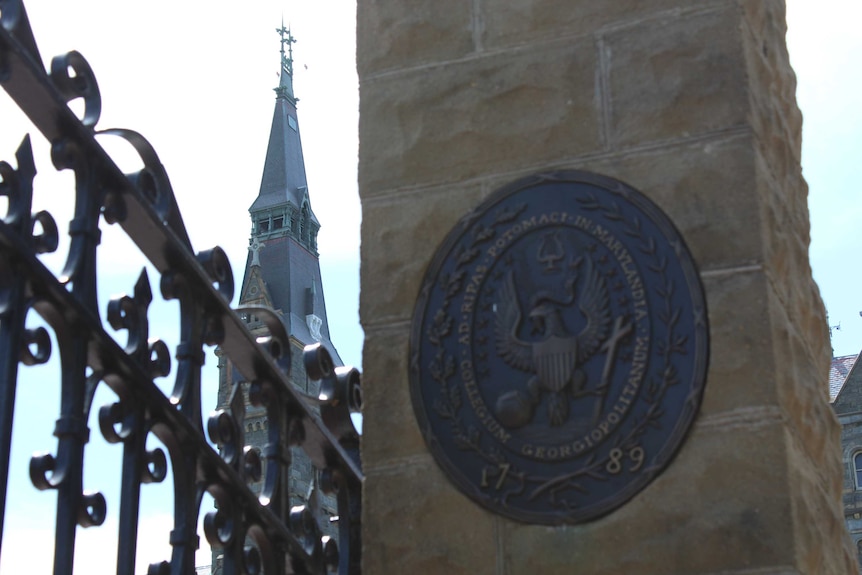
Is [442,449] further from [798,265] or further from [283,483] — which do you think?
[798,265]

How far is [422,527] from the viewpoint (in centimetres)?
321

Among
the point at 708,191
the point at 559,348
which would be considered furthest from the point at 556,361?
the point at 708,191

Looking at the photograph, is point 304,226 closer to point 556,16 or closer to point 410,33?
point 410,33

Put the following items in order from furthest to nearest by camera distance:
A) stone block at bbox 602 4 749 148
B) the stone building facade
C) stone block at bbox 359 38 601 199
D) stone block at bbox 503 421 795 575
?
1. the stone building facade
2. stone block at bbox 359 38 601 199
3. stone block at bbox 602 4 749 148
4. stone block at bbox 503 421 795 575

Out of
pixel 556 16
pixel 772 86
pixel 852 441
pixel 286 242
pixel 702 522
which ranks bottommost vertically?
pixel 702 522

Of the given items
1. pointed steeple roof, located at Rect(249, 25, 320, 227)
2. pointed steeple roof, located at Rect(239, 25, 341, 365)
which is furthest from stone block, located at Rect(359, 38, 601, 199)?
pointed steeple roof, located at Rect(249, 25, 320, 227)

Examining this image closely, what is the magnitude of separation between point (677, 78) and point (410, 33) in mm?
682

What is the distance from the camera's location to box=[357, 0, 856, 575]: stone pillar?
2.99m

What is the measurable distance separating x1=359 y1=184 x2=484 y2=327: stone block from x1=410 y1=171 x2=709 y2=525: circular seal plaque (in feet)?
0.12

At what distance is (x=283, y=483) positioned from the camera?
12.0ft

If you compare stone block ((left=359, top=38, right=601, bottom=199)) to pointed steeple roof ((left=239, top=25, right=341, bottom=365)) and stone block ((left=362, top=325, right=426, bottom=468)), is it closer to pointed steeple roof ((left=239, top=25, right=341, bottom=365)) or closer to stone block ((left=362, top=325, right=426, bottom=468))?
stone block ((left=362, top=325, right=426, bottom=468))

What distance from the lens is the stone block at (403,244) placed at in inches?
133

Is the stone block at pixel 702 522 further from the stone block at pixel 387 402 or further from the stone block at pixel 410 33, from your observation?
the stone block at pixel 410 33

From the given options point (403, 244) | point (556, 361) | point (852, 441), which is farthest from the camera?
point (852, 441)
